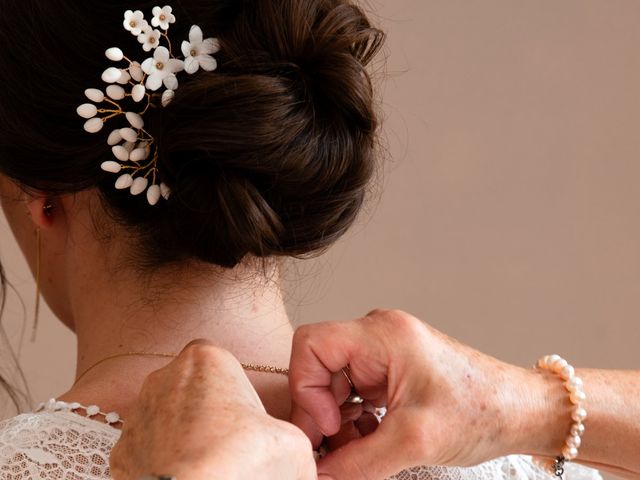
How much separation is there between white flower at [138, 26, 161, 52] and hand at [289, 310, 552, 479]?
360 millimetres

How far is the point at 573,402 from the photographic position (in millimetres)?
1146

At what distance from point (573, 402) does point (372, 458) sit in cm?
25

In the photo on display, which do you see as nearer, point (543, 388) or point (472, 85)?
point (543, 388)

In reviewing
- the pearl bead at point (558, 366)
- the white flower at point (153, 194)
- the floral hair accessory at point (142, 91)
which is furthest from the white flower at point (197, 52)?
the pearl bead at point (558, 366)

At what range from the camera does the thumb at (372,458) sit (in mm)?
1026

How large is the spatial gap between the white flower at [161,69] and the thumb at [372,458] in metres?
0.44

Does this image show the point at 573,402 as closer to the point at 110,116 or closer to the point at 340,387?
the point at 340,387

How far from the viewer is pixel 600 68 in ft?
9.18

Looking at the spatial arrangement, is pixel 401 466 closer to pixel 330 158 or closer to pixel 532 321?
pixel 330 158

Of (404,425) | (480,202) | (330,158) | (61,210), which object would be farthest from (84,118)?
(480,202)

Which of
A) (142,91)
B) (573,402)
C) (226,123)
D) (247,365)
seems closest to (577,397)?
(573,402)

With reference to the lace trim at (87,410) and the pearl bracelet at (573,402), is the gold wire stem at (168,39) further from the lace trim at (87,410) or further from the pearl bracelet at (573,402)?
the pearl bracelet at (573,402)

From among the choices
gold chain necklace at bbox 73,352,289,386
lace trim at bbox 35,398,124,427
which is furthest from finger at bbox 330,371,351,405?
lace trim at bbox 35,398,124,427

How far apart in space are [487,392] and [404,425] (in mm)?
103
